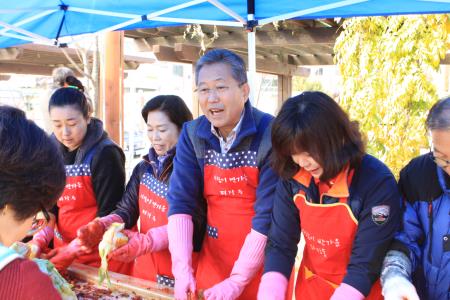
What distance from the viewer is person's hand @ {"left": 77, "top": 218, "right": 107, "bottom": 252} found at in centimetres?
230

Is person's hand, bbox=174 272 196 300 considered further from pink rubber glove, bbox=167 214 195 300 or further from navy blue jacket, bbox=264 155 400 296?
navy blue jacket, bbox=264 155 400 296

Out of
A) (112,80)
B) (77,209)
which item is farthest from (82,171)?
(112,80)

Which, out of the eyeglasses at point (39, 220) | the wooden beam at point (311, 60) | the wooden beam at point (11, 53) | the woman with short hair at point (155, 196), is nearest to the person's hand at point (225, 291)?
the woman with short hair at point (155, 196)

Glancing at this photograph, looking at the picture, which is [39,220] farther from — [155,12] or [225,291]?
[155,12]

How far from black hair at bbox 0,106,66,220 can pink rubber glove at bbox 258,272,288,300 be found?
935 millimetres

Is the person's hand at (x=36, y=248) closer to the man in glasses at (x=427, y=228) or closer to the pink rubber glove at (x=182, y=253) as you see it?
the pink rubber glove at (x=182, y=253)

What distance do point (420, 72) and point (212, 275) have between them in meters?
3.14

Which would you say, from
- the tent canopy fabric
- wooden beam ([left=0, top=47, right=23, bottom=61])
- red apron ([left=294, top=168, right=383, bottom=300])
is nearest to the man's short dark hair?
red apron ([left=294, top=168, right=383, bottom=300])

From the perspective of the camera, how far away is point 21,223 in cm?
110

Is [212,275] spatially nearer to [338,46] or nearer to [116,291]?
[116,291]

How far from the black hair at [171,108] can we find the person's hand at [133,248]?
58cm

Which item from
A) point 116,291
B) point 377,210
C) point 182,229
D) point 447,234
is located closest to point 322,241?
point 377,210

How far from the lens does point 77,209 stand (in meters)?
2.71

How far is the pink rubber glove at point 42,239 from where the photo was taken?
257 cm
